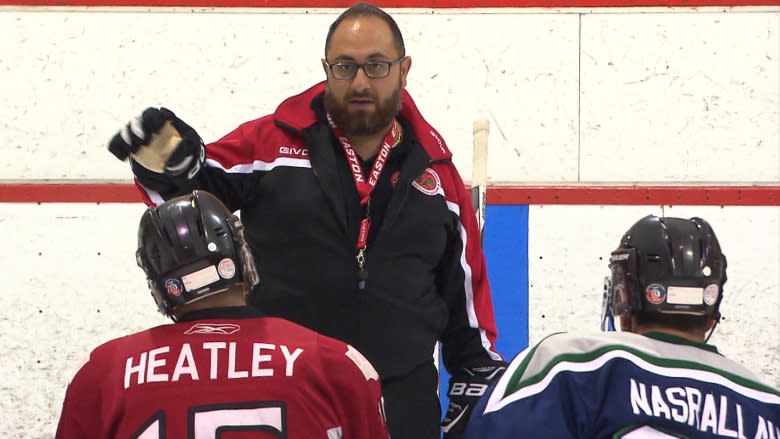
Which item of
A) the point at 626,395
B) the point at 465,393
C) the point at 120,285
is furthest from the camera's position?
the point at 120,285

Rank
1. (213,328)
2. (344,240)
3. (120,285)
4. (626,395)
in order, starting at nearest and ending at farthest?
(626,395) < (213,328) < (344,240) < (120,285)

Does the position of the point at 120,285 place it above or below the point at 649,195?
below

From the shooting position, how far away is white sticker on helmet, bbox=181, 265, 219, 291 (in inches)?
76.7

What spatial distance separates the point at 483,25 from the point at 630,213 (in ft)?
3.11

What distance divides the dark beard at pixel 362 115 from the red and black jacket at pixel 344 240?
0.16ft

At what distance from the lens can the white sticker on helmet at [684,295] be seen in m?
1.90

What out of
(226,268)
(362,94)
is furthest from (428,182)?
(226,268)

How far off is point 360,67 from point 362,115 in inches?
4.6

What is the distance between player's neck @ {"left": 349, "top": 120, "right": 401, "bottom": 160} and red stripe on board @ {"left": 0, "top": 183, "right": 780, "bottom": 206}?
169cm

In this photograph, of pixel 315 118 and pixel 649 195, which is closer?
pixel 315 118

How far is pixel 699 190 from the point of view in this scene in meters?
4.37

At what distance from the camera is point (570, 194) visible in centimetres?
438

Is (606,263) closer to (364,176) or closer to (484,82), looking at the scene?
(484,82)

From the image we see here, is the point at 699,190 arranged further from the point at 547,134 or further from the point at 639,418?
the point at 639,418
